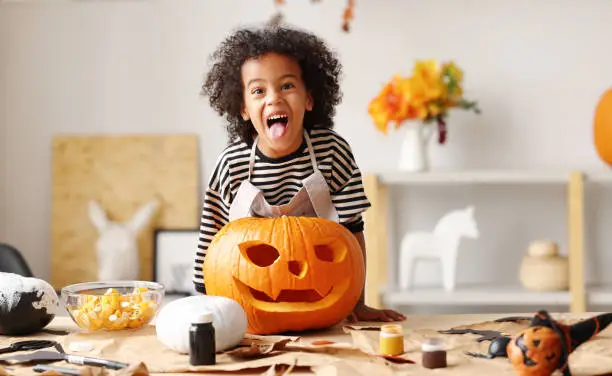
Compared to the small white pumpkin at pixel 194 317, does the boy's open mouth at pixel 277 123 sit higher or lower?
higher

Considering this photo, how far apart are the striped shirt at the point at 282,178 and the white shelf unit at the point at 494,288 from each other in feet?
3.74

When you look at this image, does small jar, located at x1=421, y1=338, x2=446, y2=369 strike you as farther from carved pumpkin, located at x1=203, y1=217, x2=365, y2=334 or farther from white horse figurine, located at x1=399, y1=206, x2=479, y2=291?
white horse figurine, located at x1=399, y1=206, x2=479, y2=291

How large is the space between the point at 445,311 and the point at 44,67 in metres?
1.63

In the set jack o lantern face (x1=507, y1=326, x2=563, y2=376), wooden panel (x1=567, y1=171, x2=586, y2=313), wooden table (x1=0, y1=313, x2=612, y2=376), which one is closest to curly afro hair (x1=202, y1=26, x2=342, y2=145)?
wooden table (x1=0, y1=313, x2=612, y2=376)

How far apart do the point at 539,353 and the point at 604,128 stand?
6.05 feet

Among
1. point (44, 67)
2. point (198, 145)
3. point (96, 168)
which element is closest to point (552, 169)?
point (198, 145)

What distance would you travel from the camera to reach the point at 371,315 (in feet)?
4.52

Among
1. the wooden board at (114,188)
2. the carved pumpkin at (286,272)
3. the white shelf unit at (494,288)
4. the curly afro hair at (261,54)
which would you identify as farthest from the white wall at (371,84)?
the carved pumpkin at (286,272)

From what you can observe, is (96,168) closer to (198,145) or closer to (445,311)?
(198,145)

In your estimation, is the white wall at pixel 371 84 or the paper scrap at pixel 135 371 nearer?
the paper scrap at pixel 135 371

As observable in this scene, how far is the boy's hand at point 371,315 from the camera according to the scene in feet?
4.46

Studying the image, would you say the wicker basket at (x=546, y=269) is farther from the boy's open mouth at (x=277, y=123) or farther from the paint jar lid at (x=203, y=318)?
the paint jar lid at (x=203, y=318)

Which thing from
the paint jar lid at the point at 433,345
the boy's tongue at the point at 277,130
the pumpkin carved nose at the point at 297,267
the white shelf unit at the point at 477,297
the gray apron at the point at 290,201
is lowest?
the white shelf unit at the point at 477,297

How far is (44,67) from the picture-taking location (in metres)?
2.87
